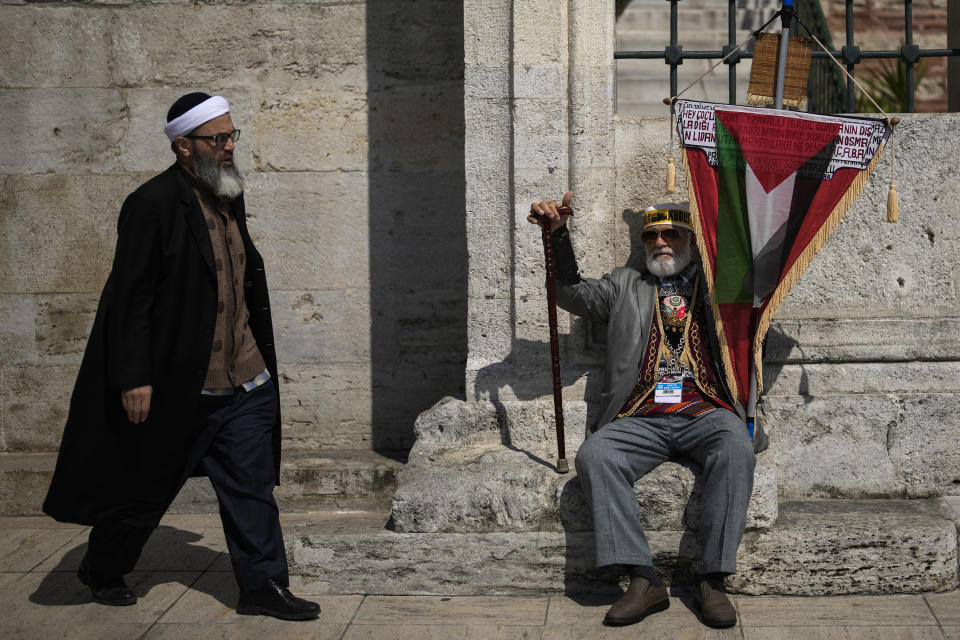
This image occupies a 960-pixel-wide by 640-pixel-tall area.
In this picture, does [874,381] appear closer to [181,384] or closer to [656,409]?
[656,409]

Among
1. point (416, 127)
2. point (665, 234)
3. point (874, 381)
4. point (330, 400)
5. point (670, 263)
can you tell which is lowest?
point (330, 400)

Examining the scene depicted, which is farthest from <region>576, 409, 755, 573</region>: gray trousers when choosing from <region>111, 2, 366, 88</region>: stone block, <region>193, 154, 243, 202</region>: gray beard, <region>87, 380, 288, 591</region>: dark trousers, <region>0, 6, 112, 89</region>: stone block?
<region>0, 6, 112, 89</region>: stone block

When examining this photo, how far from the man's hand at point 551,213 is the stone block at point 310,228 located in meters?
1.53

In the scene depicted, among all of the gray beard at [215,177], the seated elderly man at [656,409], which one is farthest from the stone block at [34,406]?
the seated elderly man at [656,409]

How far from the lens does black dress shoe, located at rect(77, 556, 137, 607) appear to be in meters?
3.95

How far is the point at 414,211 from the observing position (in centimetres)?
538

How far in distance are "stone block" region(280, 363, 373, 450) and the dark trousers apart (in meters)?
1.54

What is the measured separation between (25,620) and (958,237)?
156 inches

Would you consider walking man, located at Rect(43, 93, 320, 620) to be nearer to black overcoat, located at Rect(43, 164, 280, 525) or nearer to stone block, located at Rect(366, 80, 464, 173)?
black overcoat, located at Rect(43, 164, 280, 525)

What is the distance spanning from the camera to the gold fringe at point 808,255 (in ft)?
13.9

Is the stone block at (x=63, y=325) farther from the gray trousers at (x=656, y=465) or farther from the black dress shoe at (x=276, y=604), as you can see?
the gray trousers at (x=656, y=465)

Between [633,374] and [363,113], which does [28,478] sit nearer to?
[363,113]

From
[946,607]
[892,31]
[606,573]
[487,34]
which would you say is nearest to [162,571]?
[606,573]

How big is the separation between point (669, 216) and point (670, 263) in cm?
19
